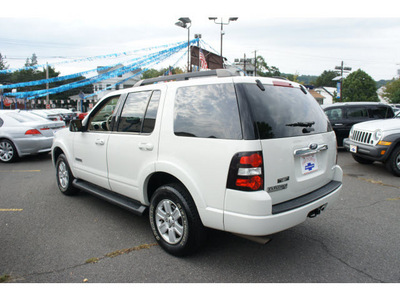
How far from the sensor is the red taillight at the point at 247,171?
7.89 ft

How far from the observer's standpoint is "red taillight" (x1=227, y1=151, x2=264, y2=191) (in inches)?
94.7

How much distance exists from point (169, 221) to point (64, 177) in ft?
9.81

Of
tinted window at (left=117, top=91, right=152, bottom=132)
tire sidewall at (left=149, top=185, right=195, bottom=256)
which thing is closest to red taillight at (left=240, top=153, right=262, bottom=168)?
tire sidewall at (left=149, top=185, right=195, bottom=256)

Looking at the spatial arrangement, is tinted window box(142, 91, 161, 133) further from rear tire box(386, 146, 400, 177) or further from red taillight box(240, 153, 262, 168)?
rear tire box(386, 146, 400, 177)

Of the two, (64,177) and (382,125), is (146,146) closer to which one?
(64,177)

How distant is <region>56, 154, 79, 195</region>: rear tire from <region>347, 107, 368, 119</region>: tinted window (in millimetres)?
8952

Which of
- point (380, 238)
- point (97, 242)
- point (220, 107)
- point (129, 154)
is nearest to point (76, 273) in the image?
point (97, 242)

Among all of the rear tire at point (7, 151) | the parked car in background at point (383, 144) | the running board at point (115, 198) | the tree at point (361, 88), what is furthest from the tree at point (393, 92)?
the running board at point (115, 198)

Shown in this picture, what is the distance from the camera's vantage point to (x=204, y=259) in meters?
2.96

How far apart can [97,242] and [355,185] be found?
500 centimetres

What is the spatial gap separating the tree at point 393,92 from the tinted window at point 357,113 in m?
50.5

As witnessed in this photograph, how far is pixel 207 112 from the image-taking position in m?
2.75

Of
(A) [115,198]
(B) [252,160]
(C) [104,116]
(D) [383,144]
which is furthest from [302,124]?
(D) [383,144]

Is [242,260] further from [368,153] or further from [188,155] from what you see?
[368,153]
